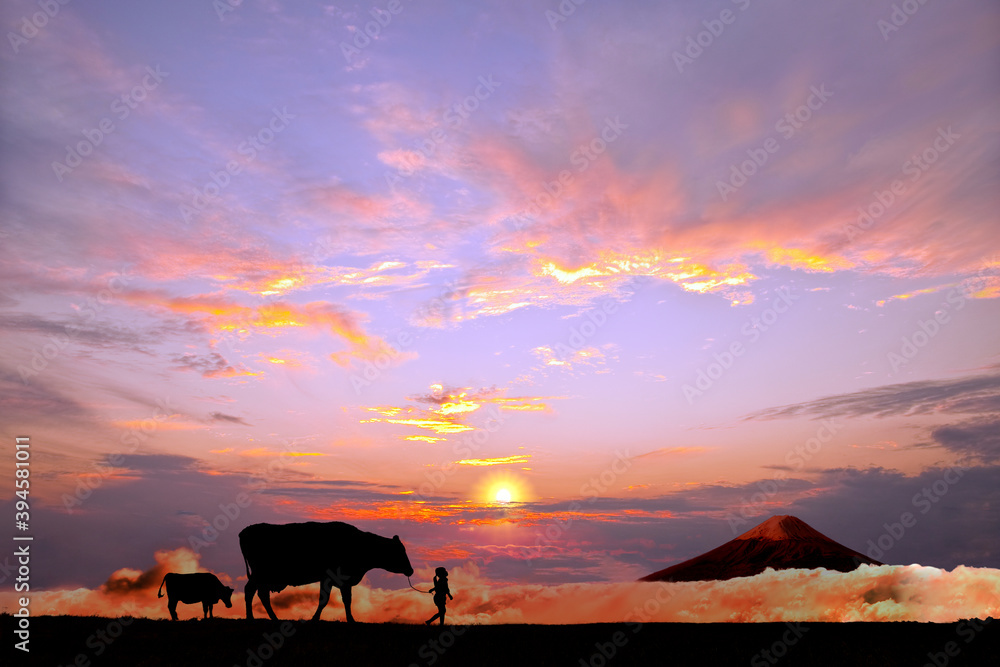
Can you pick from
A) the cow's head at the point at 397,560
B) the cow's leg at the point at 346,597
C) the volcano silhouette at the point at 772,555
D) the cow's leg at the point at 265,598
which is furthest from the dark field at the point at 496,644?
the volcano silhouette at the point at 772,555

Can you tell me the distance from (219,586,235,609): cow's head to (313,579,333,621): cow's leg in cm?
819

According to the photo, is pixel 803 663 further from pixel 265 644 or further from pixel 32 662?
pixel 32 662

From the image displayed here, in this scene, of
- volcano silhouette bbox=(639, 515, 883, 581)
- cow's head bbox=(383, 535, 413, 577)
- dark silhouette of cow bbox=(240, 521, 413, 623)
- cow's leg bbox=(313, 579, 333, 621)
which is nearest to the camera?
cow's leg bbox=(313, 579, 333, 621)

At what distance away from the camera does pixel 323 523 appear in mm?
26141

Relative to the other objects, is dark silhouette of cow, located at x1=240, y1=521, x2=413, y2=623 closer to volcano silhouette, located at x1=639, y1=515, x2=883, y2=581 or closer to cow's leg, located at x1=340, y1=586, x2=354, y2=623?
cow's leg, located at x1=340, y1=586, x2=354, y2=623

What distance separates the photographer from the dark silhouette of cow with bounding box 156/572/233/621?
1070 inches

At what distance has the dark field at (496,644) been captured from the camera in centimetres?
1644

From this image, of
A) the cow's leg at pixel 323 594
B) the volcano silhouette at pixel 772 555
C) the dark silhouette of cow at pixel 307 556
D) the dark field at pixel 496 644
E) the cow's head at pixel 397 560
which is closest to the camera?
the dark field at pixel 496 644

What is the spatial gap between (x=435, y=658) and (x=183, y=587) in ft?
54.4

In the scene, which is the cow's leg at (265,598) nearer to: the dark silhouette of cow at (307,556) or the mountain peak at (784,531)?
the dark silhouette of cow at (307,556)

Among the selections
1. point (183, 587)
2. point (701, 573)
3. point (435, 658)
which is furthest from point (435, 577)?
point (701, 573)

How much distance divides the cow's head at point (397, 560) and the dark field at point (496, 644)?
535 centimetres

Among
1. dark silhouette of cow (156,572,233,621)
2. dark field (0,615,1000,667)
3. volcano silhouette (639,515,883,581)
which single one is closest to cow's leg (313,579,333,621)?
Answer: dark field (0,615,1000,667)

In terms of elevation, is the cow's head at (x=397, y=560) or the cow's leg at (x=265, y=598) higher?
the cow's head at (x=397, y=560)
